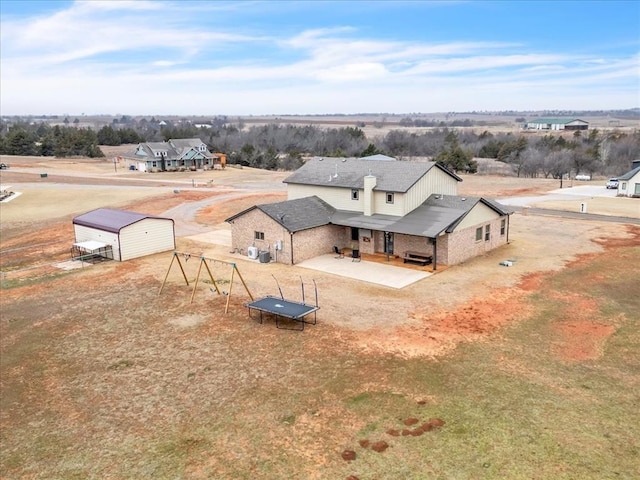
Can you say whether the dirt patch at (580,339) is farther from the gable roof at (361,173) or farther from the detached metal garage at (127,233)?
the detached metal garage at (127,233)

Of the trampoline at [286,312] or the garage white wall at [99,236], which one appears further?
the garage white wall at [99,236]

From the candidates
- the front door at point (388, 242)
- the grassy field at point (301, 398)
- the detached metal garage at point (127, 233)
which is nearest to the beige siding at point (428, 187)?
the front door at point (388, 242)

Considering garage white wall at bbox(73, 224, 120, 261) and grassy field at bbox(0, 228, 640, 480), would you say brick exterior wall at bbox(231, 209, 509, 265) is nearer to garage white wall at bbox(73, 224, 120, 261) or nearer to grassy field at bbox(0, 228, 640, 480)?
garage white wall at bbox(73, 224, 120, 261)

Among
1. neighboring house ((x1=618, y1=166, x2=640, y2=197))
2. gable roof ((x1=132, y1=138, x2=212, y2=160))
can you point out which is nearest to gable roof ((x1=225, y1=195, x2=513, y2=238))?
neighboring house ((x1=618, y1=166, x2=640, y2=197))

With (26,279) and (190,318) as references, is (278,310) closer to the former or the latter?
(190,318)

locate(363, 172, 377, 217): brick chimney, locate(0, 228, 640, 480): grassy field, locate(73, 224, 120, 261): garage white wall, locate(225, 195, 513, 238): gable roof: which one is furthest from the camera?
locate(363, 172, 377, 217): brick chimney

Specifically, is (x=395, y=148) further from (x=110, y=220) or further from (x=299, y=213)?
(x=110, y=220)

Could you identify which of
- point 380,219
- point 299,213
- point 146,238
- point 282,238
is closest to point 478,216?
point 380,219
